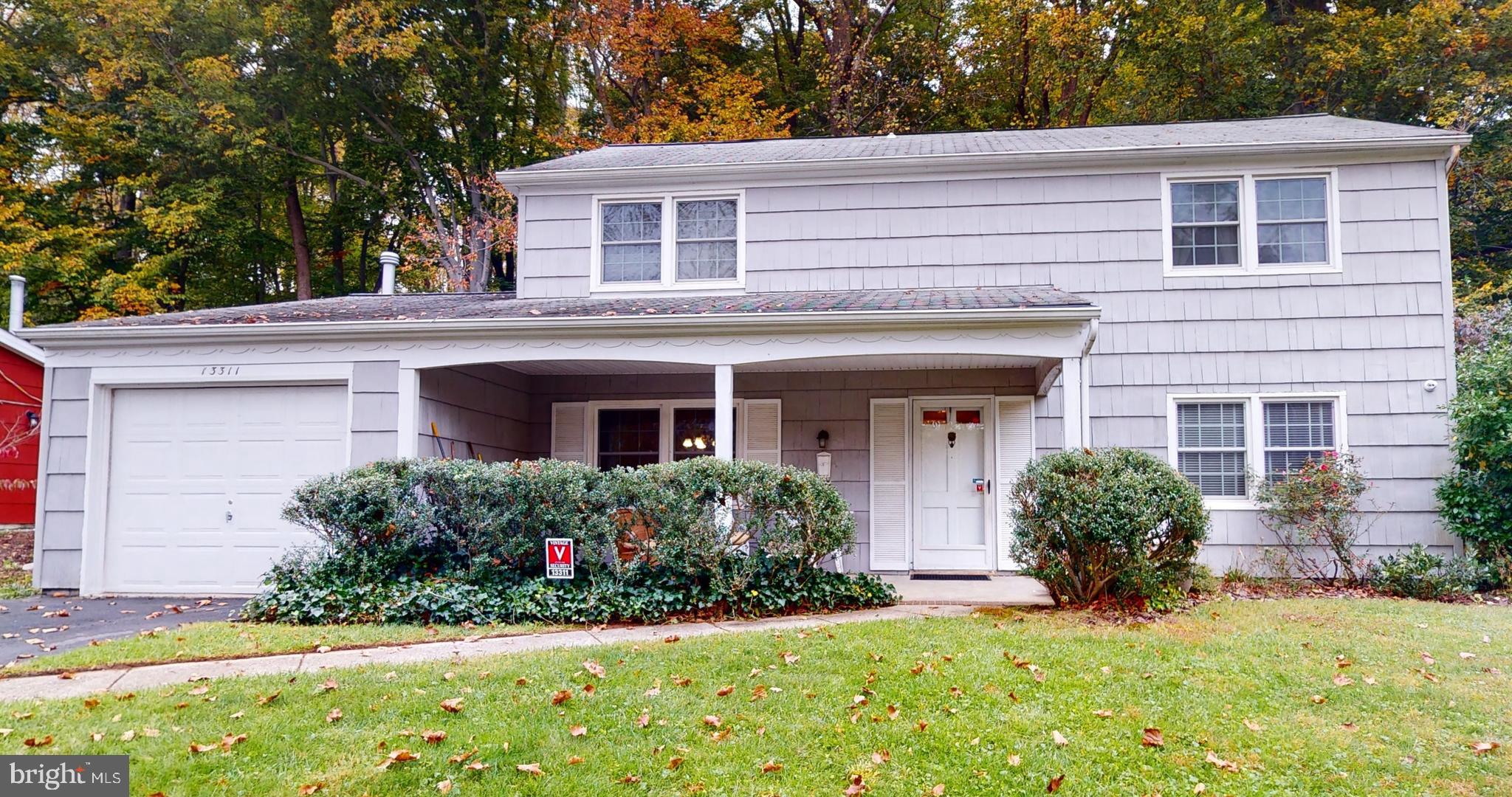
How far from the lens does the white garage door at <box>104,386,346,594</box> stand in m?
8.52

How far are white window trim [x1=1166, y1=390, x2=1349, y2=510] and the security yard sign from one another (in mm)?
6198

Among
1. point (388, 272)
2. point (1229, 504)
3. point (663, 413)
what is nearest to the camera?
point (1229, 504)

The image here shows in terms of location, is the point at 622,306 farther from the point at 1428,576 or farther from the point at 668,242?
the point at 1428,576

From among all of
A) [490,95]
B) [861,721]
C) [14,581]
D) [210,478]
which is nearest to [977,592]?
[861,721]

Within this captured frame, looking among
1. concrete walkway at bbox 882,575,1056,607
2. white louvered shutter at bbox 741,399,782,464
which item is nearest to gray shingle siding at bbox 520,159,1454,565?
white louvered shutter at bbox 741,399,782,464

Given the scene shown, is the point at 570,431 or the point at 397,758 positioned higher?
the point at 570,431

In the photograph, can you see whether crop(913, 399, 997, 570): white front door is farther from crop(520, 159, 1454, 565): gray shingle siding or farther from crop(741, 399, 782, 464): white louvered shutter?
crop(741, 399, 782, 464): white louvered shutter

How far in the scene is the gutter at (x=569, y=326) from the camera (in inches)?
300

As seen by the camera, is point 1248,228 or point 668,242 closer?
point 1248,228

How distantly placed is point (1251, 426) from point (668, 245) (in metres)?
6.53

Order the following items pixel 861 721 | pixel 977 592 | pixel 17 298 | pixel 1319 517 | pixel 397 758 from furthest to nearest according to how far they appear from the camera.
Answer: pixel 17 298, pixel 1319 517, pixel 977 592, pixel 861 721, pixel 397 758

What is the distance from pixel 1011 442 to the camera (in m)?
10.0

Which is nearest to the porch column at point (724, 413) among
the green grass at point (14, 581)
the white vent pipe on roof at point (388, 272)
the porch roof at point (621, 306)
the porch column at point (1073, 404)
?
the porch roof at point (621, 306)

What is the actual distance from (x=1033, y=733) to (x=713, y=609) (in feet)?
10.4
